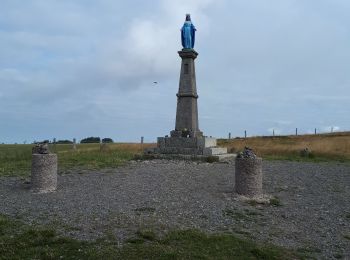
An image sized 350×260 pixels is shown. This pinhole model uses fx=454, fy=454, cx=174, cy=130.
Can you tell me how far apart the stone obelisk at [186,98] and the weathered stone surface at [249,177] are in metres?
10.7

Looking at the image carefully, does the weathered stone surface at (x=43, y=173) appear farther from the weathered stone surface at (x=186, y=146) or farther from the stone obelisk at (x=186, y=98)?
the stone obelisk at (x=186, y=98)

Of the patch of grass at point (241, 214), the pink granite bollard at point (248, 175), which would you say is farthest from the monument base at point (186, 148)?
the patch of grass at point (241, 214)

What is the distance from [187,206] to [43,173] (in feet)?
13.6

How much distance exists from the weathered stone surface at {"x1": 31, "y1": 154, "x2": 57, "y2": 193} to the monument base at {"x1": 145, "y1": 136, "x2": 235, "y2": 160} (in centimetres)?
915

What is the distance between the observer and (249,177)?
1202 cm

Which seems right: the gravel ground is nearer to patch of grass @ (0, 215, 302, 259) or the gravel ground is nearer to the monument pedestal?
patch of grass @ (0, 215, 302, 259)

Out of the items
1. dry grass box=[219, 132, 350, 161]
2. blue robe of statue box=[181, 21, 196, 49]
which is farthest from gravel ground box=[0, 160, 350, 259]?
dry grass box=[219, 132, 350, 161]

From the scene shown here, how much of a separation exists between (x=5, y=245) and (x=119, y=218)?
239cm

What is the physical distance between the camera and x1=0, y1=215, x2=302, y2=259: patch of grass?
6856 mm

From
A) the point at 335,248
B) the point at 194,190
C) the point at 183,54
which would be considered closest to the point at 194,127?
the point at 183,54

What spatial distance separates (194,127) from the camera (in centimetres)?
2312

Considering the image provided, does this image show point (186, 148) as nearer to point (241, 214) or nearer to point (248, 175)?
point (248, 175)

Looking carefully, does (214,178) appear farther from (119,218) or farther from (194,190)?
(119,218)

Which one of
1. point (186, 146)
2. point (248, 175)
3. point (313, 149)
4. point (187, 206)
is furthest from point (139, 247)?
point (313, 149)
